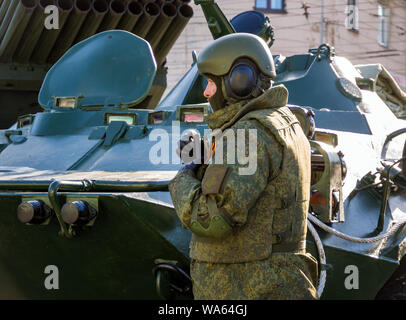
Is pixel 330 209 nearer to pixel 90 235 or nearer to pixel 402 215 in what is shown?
pixel 402 215

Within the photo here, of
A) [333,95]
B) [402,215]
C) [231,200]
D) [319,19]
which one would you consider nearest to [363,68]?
[333,95]

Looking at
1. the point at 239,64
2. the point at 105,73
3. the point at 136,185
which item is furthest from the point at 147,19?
the point at 239,64

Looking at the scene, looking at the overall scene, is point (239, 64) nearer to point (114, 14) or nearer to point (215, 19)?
point (215, 19)

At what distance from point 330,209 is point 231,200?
1383mm

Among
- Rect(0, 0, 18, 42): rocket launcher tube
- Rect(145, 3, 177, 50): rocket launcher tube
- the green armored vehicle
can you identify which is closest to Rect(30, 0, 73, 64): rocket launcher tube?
Rect(0, 0, 18, 42): rocket launcher tube

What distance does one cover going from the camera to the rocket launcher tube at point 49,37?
9562 millimetres

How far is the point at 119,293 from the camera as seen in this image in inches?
155

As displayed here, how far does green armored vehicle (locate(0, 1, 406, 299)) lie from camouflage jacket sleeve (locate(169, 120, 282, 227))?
65cm

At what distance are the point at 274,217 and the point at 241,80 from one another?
59 centimetres

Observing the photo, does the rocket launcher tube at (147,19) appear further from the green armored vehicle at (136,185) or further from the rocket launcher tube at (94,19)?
the green armored vehicle at (136,185)

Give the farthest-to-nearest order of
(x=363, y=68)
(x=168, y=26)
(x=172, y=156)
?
(x=168, y=26) → (x=363, y=68) → (x=172, y=156)

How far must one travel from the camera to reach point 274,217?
304 centimetres

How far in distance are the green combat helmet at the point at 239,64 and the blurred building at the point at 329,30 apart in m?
13.2

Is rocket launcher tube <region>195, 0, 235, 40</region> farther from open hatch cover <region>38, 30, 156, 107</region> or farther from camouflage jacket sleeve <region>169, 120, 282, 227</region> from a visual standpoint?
camouflage jacket sleeve <region>169, 120, 282, 227</region>
